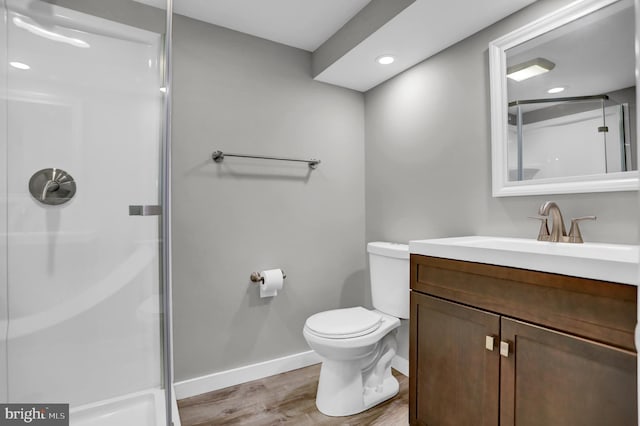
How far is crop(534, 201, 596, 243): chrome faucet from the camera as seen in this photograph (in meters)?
1.33

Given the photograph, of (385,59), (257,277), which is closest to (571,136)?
(385,59)

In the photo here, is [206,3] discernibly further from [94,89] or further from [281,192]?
[281,192]

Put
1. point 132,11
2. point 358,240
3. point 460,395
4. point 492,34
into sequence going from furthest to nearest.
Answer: point 358,240
point 492,34
point 460,395
point 132,11

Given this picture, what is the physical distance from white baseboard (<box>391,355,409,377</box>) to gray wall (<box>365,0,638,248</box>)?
2.56 ft

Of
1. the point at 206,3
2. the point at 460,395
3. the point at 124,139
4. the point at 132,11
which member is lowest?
the point at 460,395

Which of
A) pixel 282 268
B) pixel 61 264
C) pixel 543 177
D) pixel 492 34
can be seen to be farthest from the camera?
pixel 282 268

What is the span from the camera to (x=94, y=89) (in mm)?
1134

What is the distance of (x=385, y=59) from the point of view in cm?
205

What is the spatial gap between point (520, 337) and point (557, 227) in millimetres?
533

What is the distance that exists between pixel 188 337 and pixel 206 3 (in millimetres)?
1883

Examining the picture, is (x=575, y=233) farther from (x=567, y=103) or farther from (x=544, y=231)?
(x=567, y=103)

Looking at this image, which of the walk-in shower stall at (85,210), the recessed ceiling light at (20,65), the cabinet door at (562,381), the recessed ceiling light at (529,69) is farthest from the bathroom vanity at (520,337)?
the recessed ceiling light at (20,65)

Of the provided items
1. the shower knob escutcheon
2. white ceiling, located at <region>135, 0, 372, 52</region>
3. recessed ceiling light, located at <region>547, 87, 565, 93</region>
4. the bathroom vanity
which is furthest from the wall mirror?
the shower knob escutcheon

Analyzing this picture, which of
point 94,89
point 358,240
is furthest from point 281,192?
point 94,89
